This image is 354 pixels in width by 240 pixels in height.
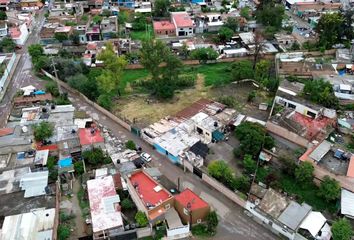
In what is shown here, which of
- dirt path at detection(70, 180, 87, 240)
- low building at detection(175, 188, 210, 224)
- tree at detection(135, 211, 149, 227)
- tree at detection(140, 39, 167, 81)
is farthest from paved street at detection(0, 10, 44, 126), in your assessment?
low building at detection(175, 188, 210, 224)

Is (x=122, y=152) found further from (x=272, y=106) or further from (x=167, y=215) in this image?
(x=272, y=106)

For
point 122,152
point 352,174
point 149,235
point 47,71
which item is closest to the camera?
point 149,235

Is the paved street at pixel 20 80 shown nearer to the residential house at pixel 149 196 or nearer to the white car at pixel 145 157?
the white car at pixel 145 157

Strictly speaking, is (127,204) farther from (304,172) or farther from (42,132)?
(304,172)

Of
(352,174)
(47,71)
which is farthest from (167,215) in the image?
(47,71)

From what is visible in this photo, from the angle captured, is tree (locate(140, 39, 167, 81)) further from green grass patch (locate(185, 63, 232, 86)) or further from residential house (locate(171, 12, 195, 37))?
residential house (locate(171, 12, 195, 37))

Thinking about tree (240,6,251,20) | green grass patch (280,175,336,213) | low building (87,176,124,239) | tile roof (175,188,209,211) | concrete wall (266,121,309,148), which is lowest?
green grass patch (280,175,336,213)
